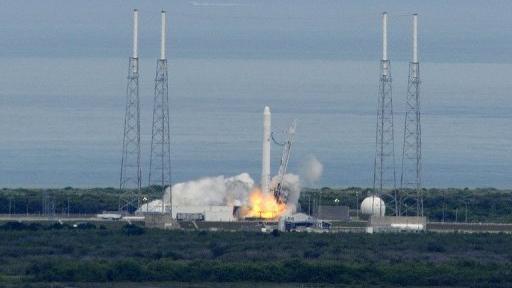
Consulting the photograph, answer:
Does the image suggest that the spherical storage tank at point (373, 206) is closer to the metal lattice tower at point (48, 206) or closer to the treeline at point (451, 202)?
the treeline at point (451, 202)

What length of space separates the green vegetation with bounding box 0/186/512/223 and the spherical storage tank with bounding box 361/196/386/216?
127 inches

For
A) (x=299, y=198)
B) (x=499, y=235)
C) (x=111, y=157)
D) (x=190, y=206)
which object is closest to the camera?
(x=499, y=235)

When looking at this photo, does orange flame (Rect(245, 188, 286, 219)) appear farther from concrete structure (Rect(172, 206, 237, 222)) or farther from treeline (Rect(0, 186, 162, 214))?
treeline (Rect(0, 186, 162, 214))

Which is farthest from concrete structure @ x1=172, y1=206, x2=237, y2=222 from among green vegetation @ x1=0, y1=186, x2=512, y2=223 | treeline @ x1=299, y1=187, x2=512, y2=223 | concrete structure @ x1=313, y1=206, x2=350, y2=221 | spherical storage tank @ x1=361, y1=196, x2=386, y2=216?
treeline @ x1=299, y1=187, x2=512, y2=223

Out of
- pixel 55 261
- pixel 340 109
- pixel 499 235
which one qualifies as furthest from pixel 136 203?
pixel 340 109

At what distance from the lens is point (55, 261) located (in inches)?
2228

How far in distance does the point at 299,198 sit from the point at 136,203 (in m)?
8.95

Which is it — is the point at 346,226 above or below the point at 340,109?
below

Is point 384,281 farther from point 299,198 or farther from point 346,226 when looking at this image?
point 299,198

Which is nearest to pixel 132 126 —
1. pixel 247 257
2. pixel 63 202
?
pixel 63 202

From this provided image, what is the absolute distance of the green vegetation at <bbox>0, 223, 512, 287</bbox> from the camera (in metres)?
54.4

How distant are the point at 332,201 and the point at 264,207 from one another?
7520mm

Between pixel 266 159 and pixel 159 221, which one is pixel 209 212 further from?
pixel 159 221

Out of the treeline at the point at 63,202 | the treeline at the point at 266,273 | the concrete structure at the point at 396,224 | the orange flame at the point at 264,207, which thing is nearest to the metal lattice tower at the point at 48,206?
the treeline at the point at 63,202
